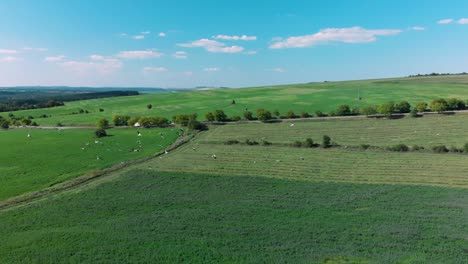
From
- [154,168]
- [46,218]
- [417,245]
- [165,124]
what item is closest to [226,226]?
[417,245]

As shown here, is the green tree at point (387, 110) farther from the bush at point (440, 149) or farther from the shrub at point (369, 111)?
the bush at point (440, 149)

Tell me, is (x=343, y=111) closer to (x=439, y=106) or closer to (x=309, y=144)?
(x=439, y=106)

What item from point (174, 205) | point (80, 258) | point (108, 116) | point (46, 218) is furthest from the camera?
point (108, 116)

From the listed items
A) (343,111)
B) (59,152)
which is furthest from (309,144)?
(59,152)

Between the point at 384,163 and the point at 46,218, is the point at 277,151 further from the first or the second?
the point at 46,218

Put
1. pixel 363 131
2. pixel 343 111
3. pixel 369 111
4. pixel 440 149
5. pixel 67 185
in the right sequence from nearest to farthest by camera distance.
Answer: pixel 67 185 → pixel 440 149 → pixel 363 131 → pixel 369 111 → pixel 343 111
